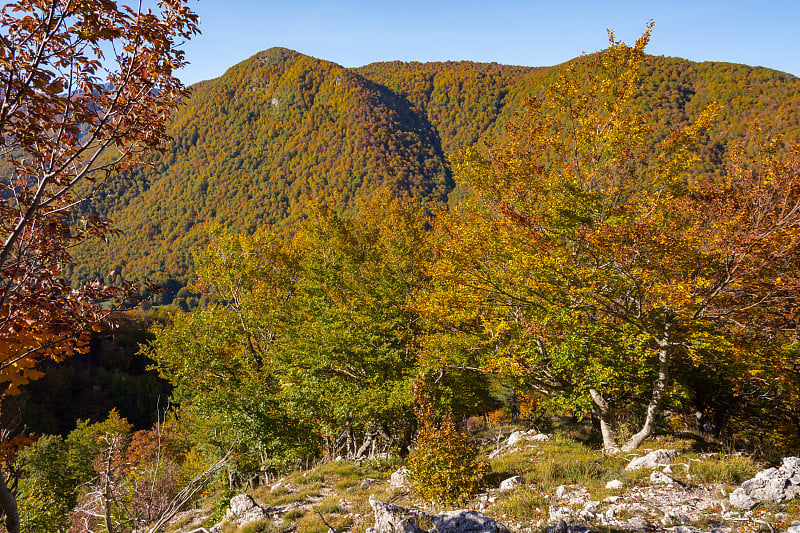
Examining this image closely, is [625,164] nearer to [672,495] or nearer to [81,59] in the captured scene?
[672,495]

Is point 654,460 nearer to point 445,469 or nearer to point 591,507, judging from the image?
point 591,507

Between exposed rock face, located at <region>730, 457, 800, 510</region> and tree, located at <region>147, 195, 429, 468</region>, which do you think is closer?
exposed rock face, located at <region>730, 457, 800, 510</region>

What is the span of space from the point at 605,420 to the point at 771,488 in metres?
4.86

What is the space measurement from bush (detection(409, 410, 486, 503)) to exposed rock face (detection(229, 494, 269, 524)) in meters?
3.69

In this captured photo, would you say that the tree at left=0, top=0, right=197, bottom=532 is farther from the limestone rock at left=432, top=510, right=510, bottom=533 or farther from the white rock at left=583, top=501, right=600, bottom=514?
the white rock at left=583, top=501, right=600, bottom=514

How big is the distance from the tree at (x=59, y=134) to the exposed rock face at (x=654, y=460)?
30.7ft

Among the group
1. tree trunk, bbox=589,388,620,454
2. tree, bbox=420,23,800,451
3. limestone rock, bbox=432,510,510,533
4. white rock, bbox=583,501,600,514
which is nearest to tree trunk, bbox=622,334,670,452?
tree, bbox=420,23,800,451

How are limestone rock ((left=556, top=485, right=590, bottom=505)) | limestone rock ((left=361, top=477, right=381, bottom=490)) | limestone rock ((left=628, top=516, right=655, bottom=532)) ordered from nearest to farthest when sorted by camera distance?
limestone rock ((left=628, top=516, right=655, bottom=532)) < limestone rock ((left=556, top=485, right=590, bottom=505)) < limestone rock ((left=361, top=477, right=381, bottom=490))

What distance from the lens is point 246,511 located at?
917 cm

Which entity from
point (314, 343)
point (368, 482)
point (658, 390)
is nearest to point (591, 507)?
point (658, 390)

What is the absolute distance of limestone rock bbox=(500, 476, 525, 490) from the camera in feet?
25.2

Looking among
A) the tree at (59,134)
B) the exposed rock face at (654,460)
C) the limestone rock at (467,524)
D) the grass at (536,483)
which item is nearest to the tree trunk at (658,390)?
the grass at (536,483)

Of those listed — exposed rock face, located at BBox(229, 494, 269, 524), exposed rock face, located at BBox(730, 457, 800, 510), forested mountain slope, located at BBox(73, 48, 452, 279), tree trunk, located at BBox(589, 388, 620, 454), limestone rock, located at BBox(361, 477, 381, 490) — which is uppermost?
forested mountain slope, located at BBox(73, 48, 452, 279)

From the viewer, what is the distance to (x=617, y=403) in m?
12.0
